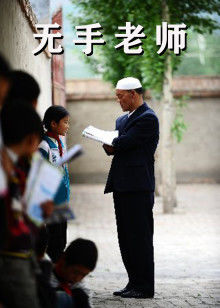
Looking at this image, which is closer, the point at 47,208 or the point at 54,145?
the point at 47,208

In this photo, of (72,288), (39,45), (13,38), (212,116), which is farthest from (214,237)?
(212,116)

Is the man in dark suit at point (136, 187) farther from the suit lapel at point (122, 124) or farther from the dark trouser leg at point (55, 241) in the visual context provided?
the dark trouser leg at point (55, 241)

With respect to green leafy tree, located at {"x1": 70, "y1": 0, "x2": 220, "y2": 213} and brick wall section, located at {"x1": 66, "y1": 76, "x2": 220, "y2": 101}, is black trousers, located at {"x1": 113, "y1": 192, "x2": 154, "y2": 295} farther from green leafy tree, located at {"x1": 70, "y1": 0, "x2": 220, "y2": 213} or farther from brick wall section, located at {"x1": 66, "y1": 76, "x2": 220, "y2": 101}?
brick wall section, located at {"x1": 66, "y1": 76, "x2": 220, "y2": 101}

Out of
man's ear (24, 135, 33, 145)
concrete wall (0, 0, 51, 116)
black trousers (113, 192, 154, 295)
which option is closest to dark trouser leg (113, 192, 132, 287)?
black trousers (113, 192, 154, 295)

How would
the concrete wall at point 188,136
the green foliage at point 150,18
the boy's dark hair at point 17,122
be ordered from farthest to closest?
the concrete wall at point 188,136 → the green foliage at point 150,18 → the boy's dark hair at point 17,122

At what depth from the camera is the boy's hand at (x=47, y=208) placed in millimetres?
3041

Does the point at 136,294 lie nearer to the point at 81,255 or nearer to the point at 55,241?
the point at 55,241

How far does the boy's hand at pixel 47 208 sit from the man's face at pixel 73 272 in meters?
1.07

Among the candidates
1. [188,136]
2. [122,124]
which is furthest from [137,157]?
[188,136]

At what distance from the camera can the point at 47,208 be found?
307cm

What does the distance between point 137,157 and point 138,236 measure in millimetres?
638

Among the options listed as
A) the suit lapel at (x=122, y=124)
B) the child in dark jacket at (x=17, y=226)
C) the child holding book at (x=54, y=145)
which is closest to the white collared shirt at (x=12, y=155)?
the child in dark jacket at (x=17, y=226)

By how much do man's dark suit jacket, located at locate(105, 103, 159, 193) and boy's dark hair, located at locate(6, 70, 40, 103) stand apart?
2.51 m

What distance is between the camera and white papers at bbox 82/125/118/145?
567cm
